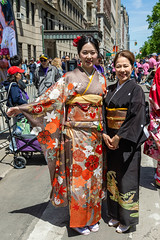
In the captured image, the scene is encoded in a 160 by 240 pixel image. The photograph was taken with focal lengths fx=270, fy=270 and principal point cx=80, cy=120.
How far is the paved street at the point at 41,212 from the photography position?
2797 millimetres

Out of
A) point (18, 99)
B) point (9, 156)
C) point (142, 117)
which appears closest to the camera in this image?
point (142, 117)

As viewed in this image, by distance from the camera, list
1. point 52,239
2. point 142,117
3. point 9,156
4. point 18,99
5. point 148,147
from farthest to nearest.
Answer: point 9,156
point 18,99
point 148,147
point 52,239
point 142,117

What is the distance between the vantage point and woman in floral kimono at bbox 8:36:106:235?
262 centimetres

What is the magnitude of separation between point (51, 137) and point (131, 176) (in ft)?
2.95

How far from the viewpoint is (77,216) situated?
273cm

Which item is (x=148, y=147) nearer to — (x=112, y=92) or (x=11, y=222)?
(x=112, y=92)

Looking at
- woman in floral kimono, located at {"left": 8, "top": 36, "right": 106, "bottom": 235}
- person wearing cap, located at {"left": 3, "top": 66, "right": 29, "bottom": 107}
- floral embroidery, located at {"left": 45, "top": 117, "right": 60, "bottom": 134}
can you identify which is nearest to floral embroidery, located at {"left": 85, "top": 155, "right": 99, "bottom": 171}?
woman in floral kimono, located at {"left": 8, "top": 36, "right": 106, "bottom": 235}

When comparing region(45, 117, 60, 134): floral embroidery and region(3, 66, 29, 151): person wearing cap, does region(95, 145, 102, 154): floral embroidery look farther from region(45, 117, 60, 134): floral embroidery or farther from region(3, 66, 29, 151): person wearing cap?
region(3, 66, 29, 151): person wearing cap

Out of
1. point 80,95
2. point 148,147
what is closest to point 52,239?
point 80,95

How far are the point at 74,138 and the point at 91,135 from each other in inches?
6.7

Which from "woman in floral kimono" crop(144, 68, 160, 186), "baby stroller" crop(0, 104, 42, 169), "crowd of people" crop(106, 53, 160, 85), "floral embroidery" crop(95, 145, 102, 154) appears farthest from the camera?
"crowd of people" crop(106, 53, 160, 85)

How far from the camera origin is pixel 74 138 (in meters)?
2.65

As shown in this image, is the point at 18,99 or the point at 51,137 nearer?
the point at 51,137

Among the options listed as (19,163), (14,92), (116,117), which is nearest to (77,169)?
(116,117)
